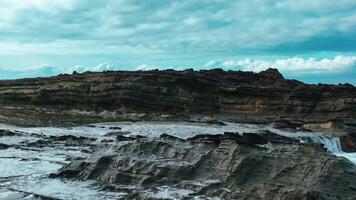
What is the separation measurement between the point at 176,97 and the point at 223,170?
4669 cm

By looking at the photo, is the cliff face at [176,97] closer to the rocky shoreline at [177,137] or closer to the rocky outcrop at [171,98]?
the rocky outcrop at [171,98]

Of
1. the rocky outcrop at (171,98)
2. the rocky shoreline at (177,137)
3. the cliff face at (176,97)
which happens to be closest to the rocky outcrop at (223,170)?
the rocky shoreline at (177,137)

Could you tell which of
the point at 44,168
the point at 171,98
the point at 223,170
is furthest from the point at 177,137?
the point at 171,98

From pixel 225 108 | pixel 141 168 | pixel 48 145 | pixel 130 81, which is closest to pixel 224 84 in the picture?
pixel 225 108

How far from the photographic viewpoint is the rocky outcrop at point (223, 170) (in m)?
14.6

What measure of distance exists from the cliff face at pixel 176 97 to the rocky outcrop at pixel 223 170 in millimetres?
40765

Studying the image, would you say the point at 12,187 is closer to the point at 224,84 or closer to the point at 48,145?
the point at 48,145

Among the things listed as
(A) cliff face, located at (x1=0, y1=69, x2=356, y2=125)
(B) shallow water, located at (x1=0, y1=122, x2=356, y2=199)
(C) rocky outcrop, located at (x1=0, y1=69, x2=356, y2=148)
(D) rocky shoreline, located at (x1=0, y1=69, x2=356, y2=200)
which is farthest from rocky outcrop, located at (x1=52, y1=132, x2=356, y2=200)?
(A) cliff face, located at (x1=0, y1=69, x2=356, y2=125)

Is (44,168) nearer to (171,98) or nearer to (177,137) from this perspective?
(177,137)

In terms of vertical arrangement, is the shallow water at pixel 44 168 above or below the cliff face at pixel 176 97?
below

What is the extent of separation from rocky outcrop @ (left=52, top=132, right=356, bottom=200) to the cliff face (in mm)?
40765

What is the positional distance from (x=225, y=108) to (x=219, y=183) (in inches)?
1875

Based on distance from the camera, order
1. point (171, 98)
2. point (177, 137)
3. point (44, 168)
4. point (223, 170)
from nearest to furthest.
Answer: point (223, 170)
point (44, 168)
point (177, 137)
point (171, 98)

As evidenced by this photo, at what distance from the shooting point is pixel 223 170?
637 inches
